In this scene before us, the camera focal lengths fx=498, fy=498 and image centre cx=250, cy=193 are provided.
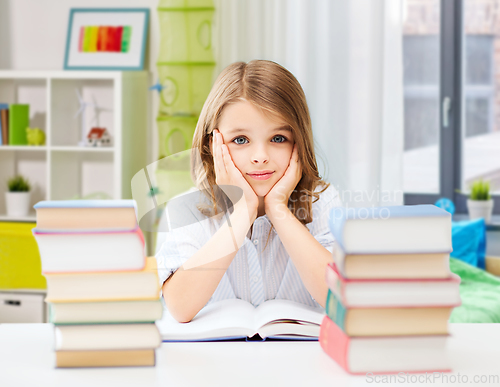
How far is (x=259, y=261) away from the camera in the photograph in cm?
103

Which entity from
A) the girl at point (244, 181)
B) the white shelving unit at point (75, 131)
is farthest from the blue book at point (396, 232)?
the white shelving unit at point (75, 131)

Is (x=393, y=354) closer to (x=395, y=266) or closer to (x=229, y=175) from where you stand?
(x=395, y=266)

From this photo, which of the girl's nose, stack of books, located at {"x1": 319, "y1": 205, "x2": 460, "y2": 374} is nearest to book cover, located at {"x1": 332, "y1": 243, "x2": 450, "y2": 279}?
stack of books, located at {"x1": 319, "y1": 205, "x2": 460, "y2": 374}

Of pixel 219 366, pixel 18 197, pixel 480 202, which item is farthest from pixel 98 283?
pixel 480 202

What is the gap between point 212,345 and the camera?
1.90 ft

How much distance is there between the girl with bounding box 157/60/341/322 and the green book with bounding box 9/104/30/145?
5.95 feet

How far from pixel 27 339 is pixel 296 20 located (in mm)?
1646

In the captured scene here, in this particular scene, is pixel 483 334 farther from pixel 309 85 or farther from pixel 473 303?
pixel 309 85

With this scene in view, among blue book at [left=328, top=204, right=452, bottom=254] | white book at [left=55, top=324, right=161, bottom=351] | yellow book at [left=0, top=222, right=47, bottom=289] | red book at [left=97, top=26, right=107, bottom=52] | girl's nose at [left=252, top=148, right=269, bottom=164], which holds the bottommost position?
yellow book at [left=0, top=222, right=47, bottom=289]

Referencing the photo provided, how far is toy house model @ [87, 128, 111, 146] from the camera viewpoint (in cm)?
242

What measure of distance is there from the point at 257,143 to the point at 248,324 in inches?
11.0

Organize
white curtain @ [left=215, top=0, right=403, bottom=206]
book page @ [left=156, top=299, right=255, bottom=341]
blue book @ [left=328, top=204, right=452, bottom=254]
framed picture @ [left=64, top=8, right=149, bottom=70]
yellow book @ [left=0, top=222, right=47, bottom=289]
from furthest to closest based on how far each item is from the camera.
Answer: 1. framed picture @ [left=64, top=8, right=149, bottom=70]
2. yellow book @ [left=0, top=222, right=47, bottom=289]
3. white curtain @ [left=215, top=0, right=403, bottom=206]
4. book page @ [left=156, top=299, right=255, bottom=341]
5. blue book @ [left=328, top=204, right=452, bottom=254]

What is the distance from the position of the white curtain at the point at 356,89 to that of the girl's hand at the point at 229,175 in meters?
0.90

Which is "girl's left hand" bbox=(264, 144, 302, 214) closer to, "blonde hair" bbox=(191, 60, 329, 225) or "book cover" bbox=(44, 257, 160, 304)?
"blonde hair" bbox=(191, 60, 329, 225)
